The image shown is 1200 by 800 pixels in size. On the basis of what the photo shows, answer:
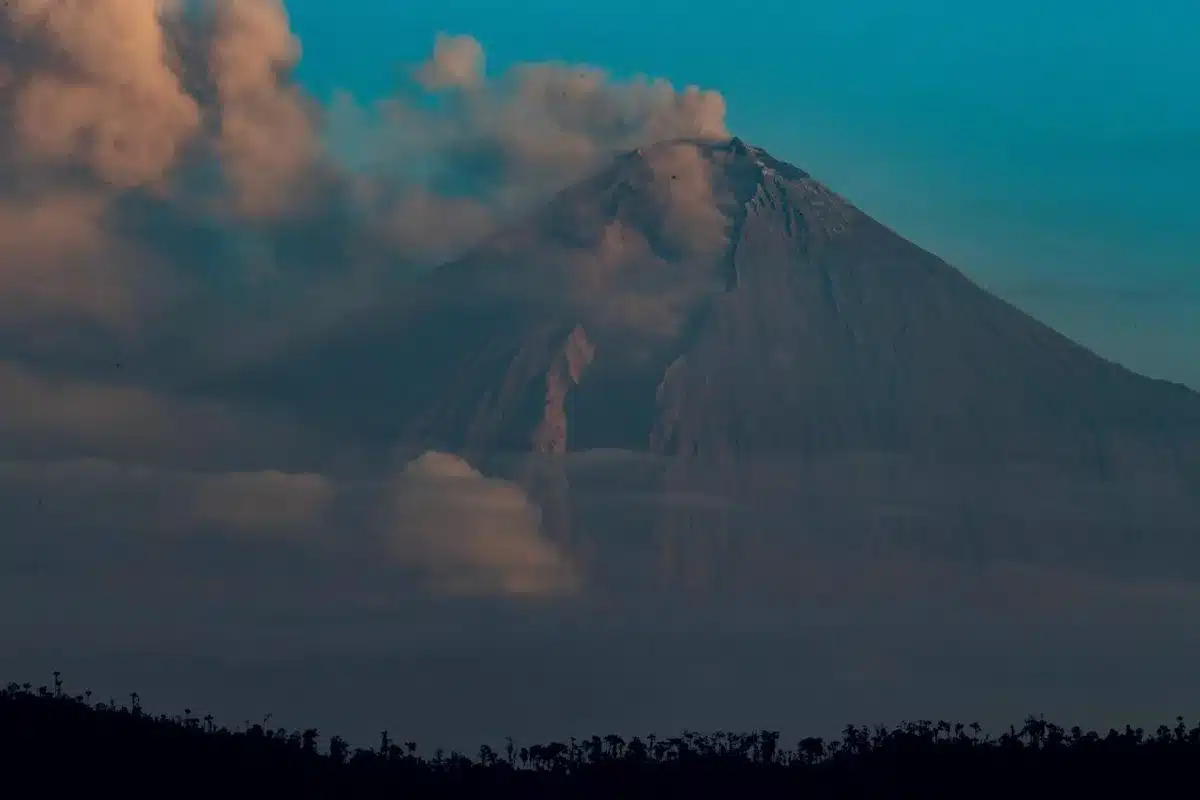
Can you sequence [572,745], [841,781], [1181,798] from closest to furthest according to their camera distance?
[1181,798] → [841,781] → [572,745]

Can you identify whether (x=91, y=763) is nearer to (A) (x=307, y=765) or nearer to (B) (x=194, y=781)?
(B) (x=194, y=781)

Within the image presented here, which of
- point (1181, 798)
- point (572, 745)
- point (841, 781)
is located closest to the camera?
point (1181, 798)

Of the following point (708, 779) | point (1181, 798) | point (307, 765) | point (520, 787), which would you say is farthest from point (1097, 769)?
point (307, 765)

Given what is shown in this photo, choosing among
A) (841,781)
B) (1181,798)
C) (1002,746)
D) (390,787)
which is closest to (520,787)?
(390,787)

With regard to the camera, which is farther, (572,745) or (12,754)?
(572,745)

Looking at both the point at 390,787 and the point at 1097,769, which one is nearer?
the point at 1097,769

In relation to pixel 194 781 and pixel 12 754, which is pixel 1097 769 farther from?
pixel 12 754
